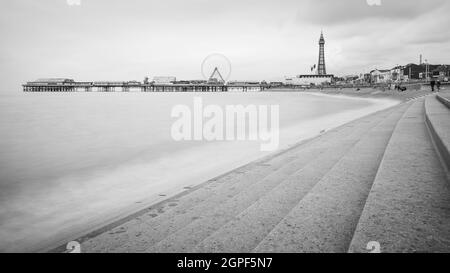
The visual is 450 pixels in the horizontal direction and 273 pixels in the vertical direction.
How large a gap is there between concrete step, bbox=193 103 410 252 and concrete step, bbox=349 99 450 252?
0.77 metres

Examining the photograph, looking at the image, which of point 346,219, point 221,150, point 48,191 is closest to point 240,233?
point 346,219

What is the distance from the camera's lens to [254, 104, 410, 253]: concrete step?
2.36 metres

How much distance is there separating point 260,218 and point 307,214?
47 centimetres

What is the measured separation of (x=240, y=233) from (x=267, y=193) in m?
1.22

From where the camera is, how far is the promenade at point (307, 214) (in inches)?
94.1

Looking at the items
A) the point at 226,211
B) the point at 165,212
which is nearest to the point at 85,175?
the point at 165,212

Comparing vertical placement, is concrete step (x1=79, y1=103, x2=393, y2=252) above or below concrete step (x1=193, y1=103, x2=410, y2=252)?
below

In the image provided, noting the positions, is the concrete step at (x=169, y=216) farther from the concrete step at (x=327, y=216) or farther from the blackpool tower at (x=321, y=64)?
the blackpool tower at (x=321, y=64)

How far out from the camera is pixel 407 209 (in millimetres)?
2852

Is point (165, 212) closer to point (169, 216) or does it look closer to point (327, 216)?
point (169, 216)

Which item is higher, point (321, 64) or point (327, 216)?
point (321, 64)

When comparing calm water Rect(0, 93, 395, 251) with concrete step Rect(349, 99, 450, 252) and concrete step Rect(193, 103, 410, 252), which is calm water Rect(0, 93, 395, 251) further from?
concrete step Rect(349, 99, 450, 252)

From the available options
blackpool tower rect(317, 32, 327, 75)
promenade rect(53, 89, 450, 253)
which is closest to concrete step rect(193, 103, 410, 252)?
promenade rect(53, 89, 450, 253)

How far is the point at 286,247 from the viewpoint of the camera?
7.65 feet
